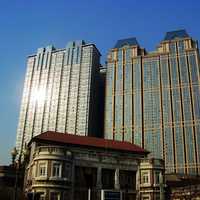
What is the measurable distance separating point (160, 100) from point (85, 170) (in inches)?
3263

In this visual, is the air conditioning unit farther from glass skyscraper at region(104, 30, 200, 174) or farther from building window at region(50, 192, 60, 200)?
glass skyscraper at region(104, 30, 200, 174)

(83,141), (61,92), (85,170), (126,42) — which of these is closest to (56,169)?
(85,170)

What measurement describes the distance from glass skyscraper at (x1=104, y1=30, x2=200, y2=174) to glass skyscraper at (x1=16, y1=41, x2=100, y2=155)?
33.2 ft

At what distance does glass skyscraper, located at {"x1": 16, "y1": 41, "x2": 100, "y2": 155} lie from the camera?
146625mm

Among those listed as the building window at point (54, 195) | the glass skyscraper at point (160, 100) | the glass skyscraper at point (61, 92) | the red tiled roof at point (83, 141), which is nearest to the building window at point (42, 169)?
the building window at point (54, 195)

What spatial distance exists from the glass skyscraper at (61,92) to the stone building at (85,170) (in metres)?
78.8

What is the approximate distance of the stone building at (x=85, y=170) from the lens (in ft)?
178

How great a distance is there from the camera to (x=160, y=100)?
13562cm

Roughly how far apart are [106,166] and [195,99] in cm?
8080

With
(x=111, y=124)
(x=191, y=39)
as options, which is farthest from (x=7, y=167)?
(x=191, y=39)

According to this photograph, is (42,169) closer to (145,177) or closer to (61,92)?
(145,177)

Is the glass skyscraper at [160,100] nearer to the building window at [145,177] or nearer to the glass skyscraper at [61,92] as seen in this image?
the glass skyscraper at [61,92]

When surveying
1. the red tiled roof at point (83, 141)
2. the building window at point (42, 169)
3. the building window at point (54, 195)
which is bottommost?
the building window at point (54, 195)

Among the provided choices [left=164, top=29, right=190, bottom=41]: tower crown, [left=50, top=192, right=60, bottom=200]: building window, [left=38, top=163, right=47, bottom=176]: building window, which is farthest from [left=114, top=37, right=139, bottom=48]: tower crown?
[left=50, top=192, right=60, bottom=200]: building window
